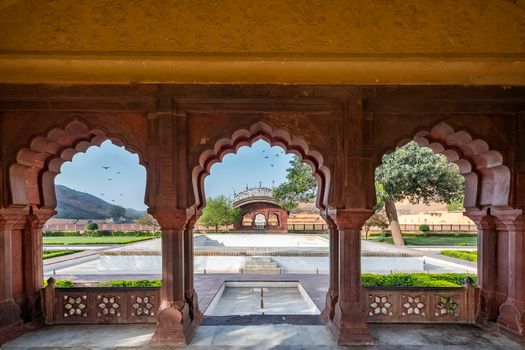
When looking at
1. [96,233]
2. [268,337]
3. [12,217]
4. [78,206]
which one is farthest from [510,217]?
[78,206]

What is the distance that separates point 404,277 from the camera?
9.45 m

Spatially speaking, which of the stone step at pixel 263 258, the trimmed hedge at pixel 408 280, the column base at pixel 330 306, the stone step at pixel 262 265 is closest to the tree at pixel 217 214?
the stone step at pixel 263 258

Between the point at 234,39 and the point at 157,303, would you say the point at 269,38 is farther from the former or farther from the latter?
the point at 157,303

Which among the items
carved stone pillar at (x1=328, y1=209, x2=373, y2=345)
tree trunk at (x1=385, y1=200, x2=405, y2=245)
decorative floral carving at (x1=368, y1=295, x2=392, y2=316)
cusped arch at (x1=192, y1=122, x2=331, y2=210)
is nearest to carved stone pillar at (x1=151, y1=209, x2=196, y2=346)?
cusped arch at (x1=192, y1=122, x2=331, y2=210)

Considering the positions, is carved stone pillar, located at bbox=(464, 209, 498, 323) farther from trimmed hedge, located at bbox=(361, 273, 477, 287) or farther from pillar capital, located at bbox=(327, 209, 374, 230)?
trimmed hedge, located at bbox=(361, 273, 477, 287)

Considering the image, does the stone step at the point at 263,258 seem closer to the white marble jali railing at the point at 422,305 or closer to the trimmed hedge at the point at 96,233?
the white marble jali railing at the point at 422,305

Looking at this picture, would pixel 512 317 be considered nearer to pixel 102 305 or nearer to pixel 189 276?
pixel 189 276

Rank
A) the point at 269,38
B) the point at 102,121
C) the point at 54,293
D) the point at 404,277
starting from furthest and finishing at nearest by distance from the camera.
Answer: the point at 404,277 < the point at 54,293 < the point at 102,121 < the point at 269,38

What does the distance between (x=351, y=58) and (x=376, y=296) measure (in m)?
3.55

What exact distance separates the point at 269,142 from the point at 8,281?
4.26m

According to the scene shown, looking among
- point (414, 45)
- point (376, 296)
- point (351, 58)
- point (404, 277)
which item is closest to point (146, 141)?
point (351, 58)

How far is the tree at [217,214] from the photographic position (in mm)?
32375

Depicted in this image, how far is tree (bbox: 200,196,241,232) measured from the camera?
106 feet

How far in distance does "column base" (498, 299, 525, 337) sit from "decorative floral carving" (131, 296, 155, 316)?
5.09m
